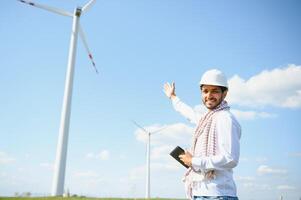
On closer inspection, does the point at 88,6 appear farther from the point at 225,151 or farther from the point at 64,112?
the point at 225,151

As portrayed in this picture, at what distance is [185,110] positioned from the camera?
556 centimetres

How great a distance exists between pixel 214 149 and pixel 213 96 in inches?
25.5

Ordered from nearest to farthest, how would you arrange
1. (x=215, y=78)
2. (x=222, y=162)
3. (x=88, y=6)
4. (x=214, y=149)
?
(x=222, y=162)
(x=214, y=149)
(x=215, y=78)
(x=88, y=6)

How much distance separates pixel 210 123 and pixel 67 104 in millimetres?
22980

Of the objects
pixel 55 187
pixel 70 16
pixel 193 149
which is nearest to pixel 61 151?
pixel 55 187

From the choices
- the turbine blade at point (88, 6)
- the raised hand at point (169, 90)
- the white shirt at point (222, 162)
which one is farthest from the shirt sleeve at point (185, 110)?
the turbine blade at point (88, 6)

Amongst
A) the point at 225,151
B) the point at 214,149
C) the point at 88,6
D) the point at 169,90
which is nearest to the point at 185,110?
the point at 169,90

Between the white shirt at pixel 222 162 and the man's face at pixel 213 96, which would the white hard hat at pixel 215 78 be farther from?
the white shirt at pixel 222 162

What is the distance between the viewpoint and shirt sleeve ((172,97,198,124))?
17.1 feet

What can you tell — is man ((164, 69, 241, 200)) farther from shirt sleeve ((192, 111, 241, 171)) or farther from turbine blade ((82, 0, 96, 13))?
turbine blade ((82, 0, 96, 13))

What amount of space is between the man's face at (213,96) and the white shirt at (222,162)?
0.87 ft

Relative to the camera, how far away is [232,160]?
382 cm

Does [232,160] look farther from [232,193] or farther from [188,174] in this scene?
[188,174]

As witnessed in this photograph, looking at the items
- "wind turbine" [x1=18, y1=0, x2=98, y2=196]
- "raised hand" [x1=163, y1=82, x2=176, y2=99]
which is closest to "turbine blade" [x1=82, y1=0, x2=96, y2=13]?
"wind turbine" [x1=18, y1=0, x2=98, y2=196]
